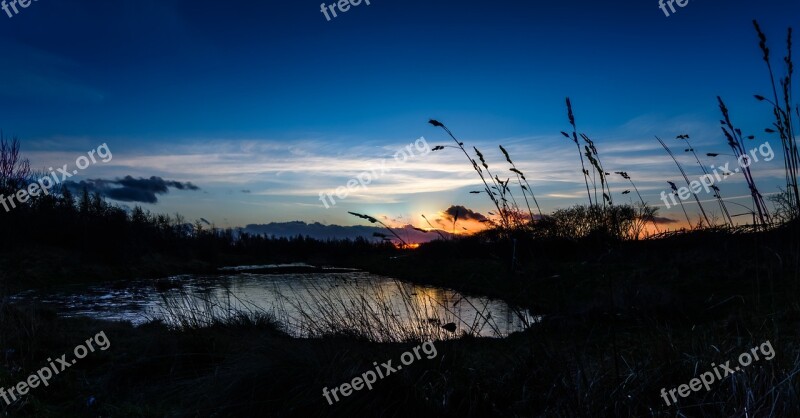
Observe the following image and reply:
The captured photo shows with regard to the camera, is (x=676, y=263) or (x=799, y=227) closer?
(x=799, y=227)

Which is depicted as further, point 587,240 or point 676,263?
point 676,263

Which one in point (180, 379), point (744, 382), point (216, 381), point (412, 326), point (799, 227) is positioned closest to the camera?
point (744, 382)

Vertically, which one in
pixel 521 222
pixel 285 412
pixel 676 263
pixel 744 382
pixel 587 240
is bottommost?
pixel 676 263

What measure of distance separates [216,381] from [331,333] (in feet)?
3.41

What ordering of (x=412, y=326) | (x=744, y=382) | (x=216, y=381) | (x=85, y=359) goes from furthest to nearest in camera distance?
1. (x=85, y=359)
2. (x=412, y=326)
3. (x=216, y=381)
4. (x=744, y=382)

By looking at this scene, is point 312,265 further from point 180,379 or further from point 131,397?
point 131,397

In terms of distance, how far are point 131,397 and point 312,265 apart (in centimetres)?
235

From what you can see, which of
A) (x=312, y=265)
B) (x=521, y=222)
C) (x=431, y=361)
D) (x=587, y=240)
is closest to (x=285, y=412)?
(x=431, y=361)

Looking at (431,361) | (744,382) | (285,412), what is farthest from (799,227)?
(285,412)

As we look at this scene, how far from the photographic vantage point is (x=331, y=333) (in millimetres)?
4328

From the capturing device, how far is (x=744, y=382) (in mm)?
2410

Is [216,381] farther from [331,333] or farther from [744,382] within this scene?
[744,382]

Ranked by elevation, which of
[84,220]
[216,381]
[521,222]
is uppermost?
[84,220]

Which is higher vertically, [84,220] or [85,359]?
A: [84,220]
